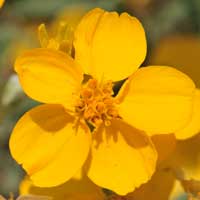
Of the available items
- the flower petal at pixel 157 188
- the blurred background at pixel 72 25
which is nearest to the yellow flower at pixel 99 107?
the flower petal at pixel 157 188

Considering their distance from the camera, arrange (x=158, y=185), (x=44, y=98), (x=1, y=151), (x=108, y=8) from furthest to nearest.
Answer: (x=1, y=151) → (x=108, y=8) → (x=158, y=185) → (x=44, y=98)

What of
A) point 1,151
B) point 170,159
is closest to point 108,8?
point 1,151

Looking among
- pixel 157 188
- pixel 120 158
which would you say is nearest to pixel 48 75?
pixel 120 158

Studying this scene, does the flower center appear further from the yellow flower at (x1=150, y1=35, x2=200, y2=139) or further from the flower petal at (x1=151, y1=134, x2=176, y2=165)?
the yellow flower at (x1=150, y1=35, x2=200, y2=139)

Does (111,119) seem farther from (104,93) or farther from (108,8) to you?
(108,8)

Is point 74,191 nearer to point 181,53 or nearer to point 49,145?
point 49,145

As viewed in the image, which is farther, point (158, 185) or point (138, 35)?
point (158, 185)

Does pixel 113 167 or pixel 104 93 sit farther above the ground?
pixel 104 93
